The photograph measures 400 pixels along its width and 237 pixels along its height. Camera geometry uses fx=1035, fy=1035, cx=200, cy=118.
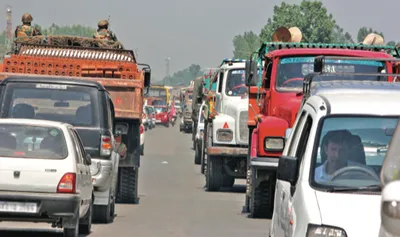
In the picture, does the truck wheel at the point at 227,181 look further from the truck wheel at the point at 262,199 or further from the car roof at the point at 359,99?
the car roof at the point at 359,99

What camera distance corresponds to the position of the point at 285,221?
8.23 metres

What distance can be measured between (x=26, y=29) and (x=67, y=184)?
36.8ft

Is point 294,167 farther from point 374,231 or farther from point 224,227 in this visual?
point 224,227

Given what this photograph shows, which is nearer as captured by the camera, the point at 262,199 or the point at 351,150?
the point at 351,150

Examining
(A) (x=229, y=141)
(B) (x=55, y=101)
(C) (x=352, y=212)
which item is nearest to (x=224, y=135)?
(A) (x=229, y=141)

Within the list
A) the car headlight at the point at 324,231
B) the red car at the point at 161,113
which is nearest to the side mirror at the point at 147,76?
the car headlight at the point at 324,231

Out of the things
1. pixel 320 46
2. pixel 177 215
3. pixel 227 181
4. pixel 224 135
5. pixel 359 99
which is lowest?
pixel 177 215

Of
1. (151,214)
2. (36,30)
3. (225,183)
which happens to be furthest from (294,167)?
(36,30)

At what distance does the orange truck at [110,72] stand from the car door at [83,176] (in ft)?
9.30

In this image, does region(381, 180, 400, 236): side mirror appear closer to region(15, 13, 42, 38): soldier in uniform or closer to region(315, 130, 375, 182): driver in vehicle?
region(315, 130, 375, 182): driver in vehicle

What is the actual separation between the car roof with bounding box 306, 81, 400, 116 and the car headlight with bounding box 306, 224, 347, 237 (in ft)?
4.63

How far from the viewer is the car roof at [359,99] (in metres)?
A: 8.05

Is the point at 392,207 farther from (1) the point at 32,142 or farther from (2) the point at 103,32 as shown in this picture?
(2) the point at 103,32

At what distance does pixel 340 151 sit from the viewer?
26.1 ft
